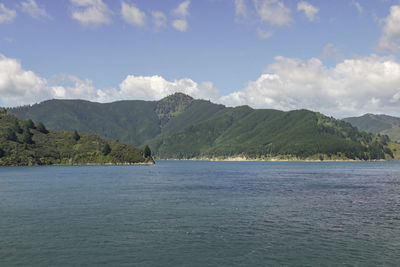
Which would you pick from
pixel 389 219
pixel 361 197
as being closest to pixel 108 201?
pixel 389 219

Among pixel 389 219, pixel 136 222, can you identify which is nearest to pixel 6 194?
pixel 136 222

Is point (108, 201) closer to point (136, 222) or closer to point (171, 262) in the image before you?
point (136, 222)

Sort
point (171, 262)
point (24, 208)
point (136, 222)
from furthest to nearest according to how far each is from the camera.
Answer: point (24, 208)
point (136, 222)
point (171, 262)

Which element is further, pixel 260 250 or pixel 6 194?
pixel 6 194

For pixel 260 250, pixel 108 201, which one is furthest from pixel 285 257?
pixel 108 201

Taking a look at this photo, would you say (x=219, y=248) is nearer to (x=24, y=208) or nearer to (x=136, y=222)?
(x=136, y=222)

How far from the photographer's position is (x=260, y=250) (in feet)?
152

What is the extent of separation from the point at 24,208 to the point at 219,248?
52.6m

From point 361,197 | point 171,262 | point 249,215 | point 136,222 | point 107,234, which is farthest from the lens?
point 361,197

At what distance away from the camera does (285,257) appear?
1714 inches

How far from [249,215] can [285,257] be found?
88.2ft

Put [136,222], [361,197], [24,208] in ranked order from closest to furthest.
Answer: [136,222] < [24,208] < [361,197]

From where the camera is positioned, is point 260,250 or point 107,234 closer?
point 260,250

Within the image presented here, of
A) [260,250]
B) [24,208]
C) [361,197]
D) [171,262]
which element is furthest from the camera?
[361,197]
